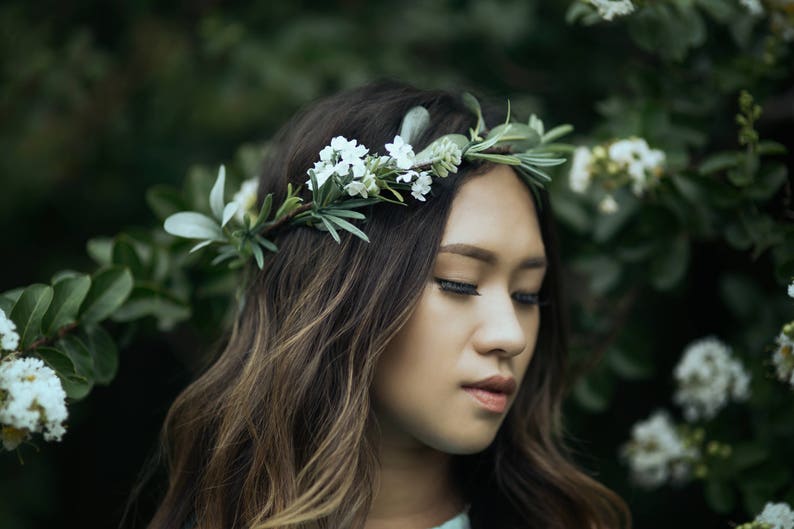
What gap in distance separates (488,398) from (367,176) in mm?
477

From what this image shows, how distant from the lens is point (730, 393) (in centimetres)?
193

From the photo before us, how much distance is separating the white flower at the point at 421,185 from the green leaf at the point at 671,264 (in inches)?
27.7

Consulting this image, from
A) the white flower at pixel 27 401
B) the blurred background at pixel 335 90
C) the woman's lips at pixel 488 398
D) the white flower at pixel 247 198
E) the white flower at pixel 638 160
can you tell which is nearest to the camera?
the white flower at pixel 27 401

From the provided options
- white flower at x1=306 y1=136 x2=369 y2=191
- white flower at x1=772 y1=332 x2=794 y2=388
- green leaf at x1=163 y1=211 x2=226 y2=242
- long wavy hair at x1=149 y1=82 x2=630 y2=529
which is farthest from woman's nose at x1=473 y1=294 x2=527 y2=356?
green leaf at x1=163 y1=211 x2=226 y2=242

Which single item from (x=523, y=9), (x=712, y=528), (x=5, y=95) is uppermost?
(x=523, y=9)

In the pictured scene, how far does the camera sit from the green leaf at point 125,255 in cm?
184

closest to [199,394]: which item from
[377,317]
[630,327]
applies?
[377,317]

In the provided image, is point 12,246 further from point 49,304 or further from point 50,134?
point 49,304

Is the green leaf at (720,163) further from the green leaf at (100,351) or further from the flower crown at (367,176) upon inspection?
the green leaf at (100,351)

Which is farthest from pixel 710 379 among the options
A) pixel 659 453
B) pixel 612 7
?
pixel 612 7

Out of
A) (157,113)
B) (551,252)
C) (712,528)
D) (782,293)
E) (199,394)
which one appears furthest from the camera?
(157,113)

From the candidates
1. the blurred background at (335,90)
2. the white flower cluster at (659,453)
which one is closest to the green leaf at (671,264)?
the blurred background at (335,90)

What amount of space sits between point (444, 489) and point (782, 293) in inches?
39.0

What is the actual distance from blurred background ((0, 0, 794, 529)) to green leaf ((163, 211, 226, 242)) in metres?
0.38
